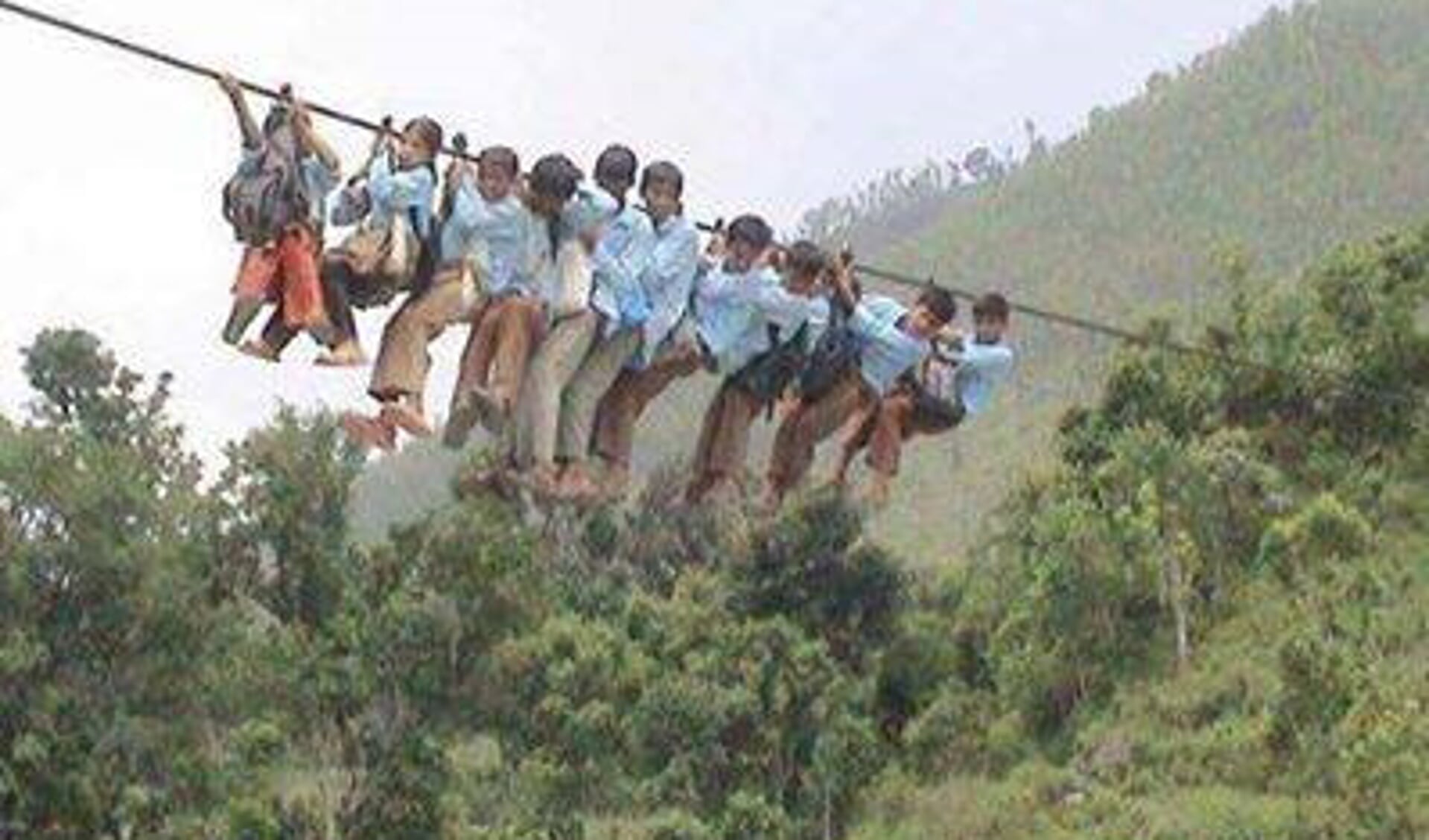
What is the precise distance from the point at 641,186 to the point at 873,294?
1.52 m

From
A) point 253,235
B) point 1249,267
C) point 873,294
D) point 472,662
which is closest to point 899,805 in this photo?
point 472,662

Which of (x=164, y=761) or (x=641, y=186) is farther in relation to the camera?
(x=164, y=761)

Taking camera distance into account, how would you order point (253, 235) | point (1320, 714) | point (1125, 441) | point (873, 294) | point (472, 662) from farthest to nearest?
point (472, 662), point (1125, 441), point (1320, 714), point (873, 294), point (253, 235)

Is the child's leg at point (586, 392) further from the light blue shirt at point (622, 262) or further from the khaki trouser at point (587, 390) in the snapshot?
the light blue shirt at point (622, 262)

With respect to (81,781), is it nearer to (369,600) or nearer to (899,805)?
Answer: (369,600)

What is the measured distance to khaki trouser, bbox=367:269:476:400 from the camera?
9234 millimetres

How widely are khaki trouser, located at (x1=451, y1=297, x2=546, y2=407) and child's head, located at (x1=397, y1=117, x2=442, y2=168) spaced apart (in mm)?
701

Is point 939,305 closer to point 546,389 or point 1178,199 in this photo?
point 546,389

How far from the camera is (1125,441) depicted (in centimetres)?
2872

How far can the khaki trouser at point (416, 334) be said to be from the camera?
9234mm

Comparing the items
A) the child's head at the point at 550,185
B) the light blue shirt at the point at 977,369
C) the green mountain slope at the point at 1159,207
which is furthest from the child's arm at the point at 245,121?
the green mountain slope at the point at 1159,207

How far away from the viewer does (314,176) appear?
29.2 ft

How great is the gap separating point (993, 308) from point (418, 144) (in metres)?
2.79

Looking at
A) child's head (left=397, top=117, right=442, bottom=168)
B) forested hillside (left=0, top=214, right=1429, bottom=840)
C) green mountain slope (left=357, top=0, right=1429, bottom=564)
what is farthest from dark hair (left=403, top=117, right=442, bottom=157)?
green mountain slope (left=357, top=0, right=1429, bottom=564)
